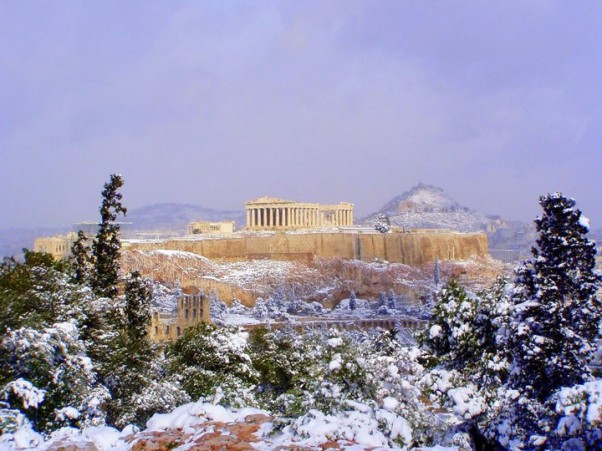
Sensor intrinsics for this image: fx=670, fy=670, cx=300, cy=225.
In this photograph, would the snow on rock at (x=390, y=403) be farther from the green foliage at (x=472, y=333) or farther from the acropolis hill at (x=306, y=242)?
the acropolis hill at (x=306, y=242)

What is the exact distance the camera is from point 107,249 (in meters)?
20.6

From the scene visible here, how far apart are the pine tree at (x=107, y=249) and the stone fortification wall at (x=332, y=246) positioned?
188 feet

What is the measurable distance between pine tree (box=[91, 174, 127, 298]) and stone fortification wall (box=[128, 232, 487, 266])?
57217mm

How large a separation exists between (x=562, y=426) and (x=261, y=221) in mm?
91645

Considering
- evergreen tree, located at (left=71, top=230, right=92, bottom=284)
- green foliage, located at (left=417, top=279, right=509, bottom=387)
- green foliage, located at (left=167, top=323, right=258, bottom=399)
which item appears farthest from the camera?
evergreen tree, located at (left=71, top=230, right=92, bottom=284)

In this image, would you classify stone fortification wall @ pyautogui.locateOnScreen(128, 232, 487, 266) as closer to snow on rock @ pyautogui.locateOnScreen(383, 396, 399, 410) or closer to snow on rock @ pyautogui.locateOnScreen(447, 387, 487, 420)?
snow on rock @ pyautogui.locateOnScreen(447, 387, 487, 420)

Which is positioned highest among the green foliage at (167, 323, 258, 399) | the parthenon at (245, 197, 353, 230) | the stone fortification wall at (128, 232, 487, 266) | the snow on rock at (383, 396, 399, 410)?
the parthenon at (245, 197, 353, 230)

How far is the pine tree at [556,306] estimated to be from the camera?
1141 cm

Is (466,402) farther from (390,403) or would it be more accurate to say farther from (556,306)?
(556,306)

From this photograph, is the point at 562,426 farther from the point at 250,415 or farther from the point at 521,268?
the point at 521,268

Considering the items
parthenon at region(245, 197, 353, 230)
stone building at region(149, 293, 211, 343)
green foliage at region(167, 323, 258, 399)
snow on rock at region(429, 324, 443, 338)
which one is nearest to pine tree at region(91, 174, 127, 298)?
green foliage at region(167, 323, 258, 399)

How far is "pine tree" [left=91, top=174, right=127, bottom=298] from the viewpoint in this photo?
67.4ft

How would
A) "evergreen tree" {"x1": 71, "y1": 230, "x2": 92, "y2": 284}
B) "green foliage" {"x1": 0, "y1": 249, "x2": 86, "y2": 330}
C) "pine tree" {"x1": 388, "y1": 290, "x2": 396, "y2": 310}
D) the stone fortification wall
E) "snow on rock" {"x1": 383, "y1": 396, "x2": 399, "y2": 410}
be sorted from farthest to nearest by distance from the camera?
the stone fortification wall, "pine tree" {"x1": 388, "y1": 290, "x2": 396, "y2": 310}, "evergreen tree" {"x1": 71, "y1": 230, "x2": 92, "y2": 284}, "green foliage" {"x1": 0, "y1": 249, "x2": 86, "y2": 330}, "snow on rock" {"x1": 383, "y1": 396, "x2": 399, "y2": 410}

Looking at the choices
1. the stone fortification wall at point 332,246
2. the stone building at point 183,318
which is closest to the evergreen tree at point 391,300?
the stone fortification wall at point 332,246
